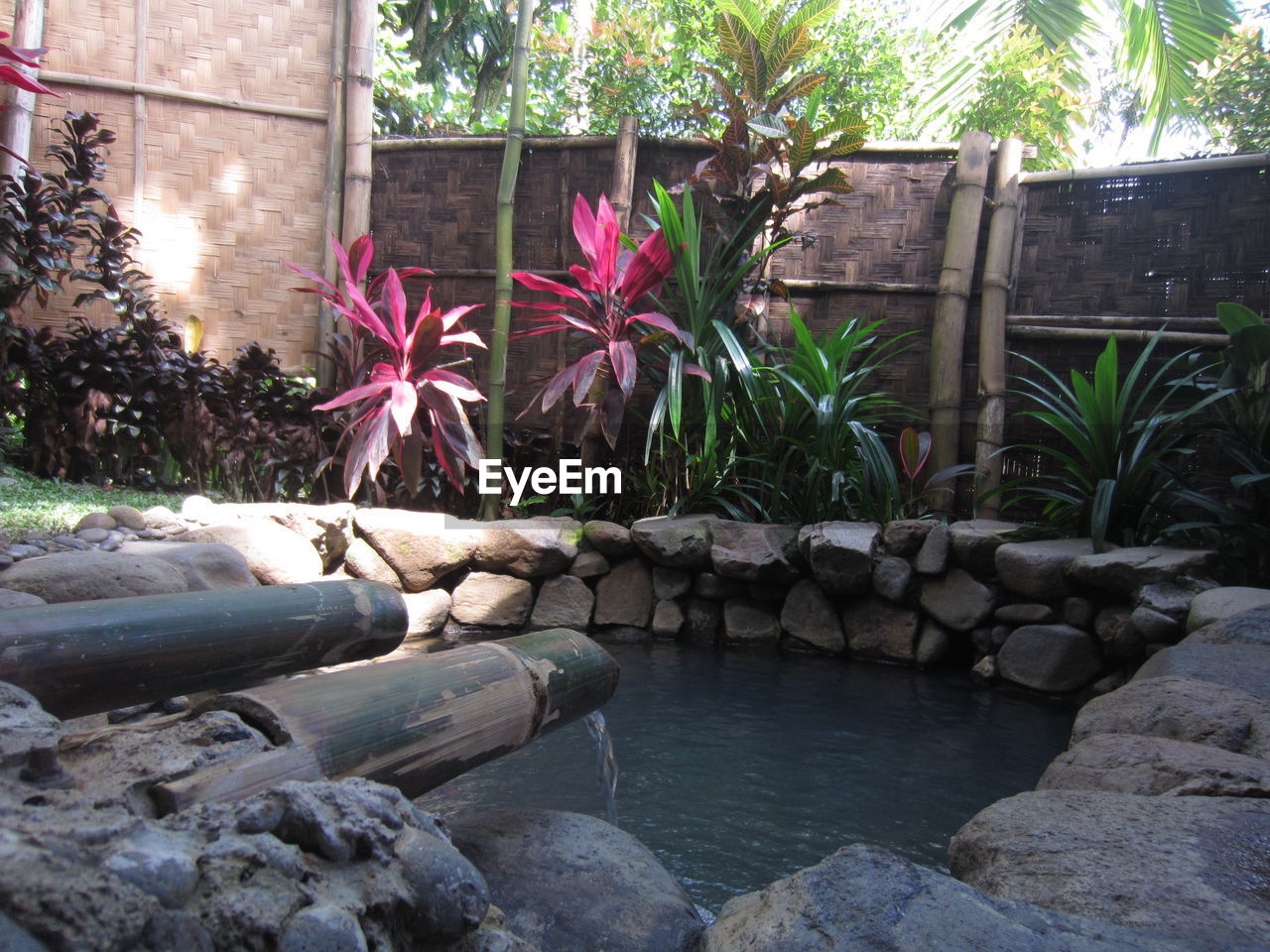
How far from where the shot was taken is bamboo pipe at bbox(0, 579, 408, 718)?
1.26 metres

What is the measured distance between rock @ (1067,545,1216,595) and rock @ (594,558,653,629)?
177 centimetres

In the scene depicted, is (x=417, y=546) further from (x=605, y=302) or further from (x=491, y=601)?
(x=605, y=302)

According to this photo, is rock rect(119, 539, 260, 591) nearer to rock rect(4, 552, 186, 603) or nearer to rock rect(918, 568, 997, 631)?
rock rect(4, 552, 186, 603)

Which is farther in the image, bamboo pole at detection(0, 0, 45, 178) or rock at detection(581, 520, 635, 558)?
bamboo pole at detection(0, 0, 45, 178)

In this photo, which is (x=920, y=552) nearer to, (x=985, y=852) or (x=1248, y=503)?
(x=1248, y=503)

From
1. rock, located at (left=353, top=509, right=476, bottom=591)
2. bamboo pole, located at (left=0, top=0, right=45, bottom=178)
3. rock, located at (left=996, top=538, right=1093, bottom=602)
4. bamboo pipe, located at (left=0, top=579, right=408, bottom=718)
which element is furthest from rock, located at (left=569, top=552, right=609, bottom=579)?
bamboo pole, located at (left=0, top=0, right=45, bottom=178)

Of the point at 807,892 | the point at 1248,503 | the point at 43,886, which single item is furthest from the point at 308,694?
the point at 1248,503

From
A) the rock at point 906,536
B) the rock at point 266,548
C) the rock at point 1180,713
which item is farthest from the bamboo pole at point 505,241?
the rock at point 1180,713

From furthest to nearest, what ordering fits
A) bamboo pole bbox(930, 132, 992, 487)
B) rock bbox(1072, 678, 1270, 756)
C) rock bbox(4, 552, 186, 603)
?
1. bamboo pole bbox(930, 132, 992, 487)
2. rock bbox(4, 552, 186, 603)
3. rock bbox(1072, 678, 1270, 756)

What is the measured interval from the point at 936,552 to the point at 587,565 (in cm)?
153

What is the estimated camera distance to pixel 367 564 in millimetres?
3756

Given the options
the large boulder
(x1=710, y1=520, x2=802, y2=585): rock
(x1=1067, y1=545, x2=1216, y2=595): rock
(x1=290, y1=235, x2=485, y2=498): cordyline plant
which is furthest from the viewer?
(x1=290, y1=235, x2=485, y2=498): cordyline plant

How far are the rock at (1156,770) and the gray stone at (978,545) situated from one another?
174 cm

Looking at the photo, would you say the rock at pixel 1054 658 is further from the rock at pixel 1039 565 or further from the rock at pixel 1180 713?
the rock at pixel 1180 713
